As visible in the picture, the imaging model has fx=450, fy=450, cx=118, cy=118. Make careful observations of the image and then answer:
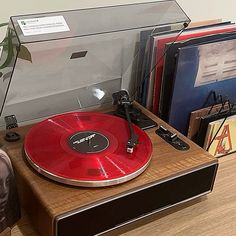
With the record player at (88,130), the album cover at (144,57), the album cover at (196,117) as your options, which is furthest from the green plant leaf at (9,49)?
the album cover at (196,117)

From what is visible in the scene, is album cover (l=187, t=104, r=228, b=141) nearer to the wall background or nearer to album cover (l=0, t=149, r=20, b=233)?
the wall background

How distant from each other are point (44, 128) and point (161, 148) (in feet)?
0.93

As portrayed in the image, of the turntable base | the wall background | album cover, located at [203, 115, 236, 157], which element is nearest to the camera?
the turntable base

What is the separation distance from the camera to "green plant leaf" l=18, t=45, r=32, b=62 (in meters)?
0.90

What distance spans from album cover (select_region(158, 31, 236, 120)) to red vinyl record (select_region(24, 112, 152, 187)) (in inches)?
6.7

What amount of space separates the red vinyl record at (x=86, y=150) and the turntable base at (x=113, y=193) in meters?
0.02

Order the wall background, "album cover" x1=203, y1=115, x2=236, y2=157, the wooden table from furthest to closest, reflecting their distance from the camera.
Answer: "album cover" x1=203, y1=115, x2=236, y2=157, the wall background, the wooden table

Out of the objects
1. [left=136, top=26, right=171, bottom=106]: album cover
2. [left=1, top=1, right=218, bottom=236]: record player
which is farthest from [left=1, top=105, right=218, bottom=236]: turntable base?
[left=136, top=26, right=171, bottom=106]: album cover

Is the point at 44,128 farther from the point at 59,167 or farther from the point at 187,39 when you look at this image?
the point at 187,39

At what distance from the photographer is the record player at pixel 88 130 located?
92cm

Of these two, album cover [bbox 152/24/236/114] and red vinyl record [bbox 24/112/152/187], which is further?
album cover [bbox 152/24/236/114]

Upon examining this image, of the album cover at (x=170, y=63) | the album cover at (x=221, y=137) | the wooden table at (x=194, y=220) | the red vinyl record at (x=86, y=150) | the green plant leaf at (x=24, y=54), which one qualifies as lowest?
the wooden table at (x=194, y=220)

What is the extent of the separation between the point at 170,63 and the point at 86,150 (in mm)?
365

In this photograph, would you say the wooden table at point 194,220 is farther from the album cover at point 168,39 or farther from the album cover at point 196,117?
the album cover at point 168,39
